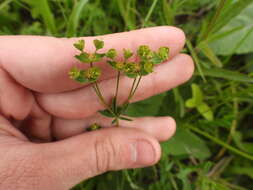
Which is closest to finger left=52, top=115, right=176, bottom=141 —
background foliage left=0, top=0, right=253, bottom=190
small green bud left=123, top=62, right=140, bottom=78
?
background foliage left=0, top=0, right=253, bottom=190

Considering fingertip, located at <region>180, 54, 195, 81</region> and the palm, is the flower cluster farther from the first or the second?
fingertip, located at <region>180, 54, 195, 81</region>

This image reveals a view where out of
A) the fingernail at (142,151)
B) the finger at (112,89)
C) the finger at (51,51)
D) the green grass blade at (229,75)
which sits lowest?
the fingernail at (142,151)

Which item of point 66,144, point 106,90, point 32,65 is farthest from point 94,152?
Result: point 32,65

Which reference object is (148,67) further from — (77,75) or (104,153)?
(104,153)

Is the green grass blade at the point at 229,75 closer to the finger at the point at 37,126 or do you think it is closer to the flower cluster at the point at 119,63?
the flower cluster at the point at 119,63

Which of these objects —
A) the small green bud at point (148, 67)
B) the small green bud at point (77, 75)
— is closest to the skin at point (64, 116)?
the small green bud at point (77, 75)

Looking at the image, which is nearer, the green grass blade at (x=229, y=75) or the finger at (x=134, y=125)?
the green grass blade at (x=229, y=75)

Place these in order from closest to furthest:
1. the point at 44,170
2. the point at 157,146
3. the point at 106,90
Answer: the point at 44,170 < the point at 157,146 < the point at 106,90

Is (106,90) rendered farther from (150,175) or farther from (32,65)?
(150,175)
